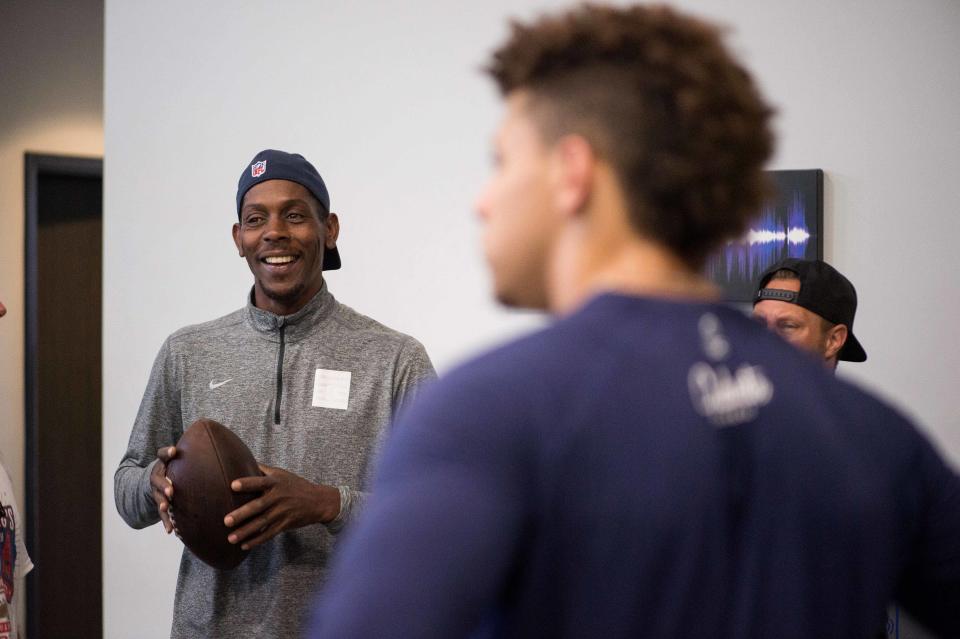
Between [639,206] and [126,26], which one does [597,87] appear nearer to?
[639,206]

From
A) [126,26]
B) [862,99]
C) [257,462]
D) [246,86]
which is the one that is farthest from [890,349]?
[126,26]

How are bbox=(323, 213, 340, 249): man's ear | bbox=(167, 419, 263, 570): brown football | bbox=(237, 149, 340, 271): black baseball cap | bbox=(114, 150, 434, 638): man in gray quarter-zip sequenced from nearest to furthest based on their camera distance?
bbox=(167, 419, 263, 570): brown football, bbox=(114, 150, 434, 638): man in gray quarter-zip, bbox=(237, 149, 340, 271): black baseball cap, bbox=(323, 213, 340, 249): man's ear

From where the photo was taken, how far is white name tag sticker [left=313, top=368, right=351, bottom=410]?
6.61 feet

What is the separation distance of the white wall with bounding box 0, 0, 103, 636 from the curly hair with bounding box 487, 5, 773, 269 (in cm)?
414

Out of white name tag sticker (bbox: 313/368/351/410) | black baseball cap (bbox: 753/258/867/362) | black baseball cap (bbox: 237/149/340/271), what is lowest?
white name tag sticker (bbox: 313/368/351/410)

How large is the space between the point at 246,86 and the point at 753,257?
75.7 inches

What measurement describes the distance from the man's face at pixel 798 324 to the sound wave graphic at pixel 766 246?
754mm

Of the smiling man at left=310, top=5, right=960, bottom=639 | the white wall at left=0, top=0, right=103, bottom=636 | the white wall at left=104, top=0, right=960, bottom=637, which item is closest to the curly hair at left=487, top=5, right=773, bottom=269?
the smiling man at left=310, top=5, right=960, bottom=639

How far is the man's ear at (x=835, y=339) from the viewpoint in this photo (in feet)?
7.93

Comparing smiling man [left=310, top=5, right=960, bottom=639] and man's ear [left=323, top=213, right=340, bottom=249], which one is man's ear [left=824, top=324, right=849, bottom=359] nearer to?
man's ear [left=323, top=213, right=340, bottom=249]

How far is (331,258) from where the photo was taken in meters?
2.30

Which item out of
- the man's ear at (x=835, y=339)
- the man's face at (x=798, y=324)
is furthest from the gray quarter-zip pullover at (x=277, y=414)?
the man's ear at (x=835, y=339)

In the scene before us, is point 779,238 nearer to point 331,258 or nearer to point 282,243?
point 331,258

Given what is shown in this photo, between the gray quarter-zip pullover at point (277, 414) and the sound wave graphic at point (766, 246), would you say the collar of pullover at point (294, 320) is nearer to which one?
the gray quarter-zip pullover at point (277, 414)
